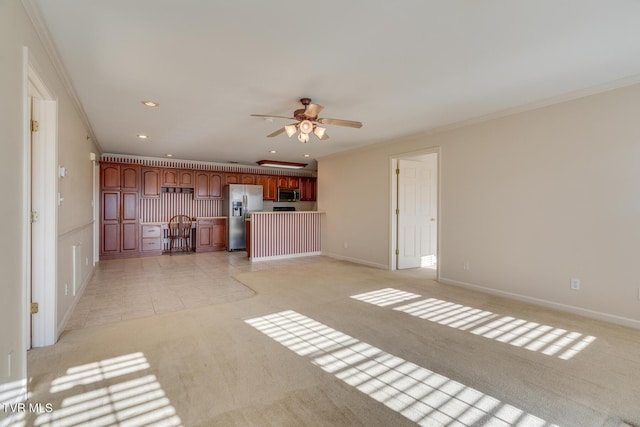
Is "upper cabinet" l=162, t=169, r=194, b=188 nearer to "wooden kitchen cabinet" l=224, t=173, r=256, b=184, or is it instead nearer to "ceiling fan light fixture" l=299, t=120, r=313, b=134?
"wooden kitchen cabinet" l=224, t=173, r=256, b=184

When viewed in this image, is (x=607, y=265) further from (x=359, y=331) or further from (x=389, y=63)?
(x=389, y=63)

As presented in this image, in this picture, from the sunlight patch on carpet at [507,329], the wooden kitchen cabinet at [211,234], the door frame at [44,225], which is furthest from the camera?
the wooden kitchen cabinet at [211,234]

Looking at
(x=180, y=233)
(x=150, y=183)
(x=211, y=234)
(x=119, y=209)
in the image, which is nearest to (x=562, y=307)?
(x=211, y=234)

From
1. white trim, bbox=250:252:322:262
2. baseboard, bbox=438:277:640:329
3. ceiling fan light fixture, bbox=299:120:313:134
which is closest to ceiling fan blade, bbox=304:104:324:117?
ceiling fan light fixture, bbox=299:120:313:134

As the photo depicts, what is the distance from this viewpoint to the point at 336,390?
1972 mm

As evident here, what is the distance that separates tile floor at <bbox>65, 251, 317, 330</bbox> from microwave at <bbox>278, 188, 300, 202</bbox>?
2709mm

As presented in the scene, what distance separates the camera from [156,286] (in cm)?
453

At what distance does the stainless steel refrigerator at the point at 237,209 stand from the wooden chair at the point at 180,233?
100cm

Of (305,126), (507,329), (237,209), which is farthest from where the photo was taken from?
(237,209)

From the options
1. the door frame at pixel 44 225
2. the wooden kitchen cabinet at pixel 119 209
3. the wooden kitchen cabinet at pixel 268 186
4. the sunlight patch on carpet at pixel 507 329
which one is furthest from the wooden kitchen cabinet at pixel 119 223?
the sunlight patch on carpet at pixel 507 329

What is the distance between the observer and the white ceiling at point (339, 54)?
1985 millimetres

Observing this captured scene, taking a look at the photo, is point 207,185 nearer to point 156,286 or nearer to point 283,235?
point 283,235

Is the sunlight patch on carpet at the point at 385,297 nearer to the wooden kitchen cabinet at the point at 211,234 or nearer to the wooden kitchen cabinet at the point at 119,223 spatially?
the wooden kitchen cabinet at the point at 211,234

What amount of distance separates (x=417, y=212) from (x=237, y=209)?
4601mm
